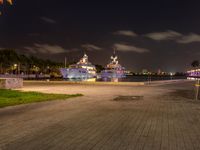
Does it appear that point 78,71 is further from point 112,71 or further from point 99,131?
point 99,131

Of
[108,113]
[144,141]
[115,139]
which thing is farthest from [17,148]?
[108,113]

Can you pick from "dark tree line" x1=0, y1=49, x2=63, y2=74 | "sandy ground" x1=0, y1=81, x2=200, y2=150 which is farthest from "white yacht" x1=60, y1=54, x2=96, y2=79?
"sandy ground" x1=0, y1=81, x2=200, y2=150

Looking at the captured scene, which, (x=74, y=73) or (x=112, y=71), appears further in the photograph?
(x=112, y=71)

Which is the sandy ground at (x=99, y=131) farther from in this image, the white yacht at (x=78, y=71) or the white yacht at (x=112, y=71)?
the white yacht at (x=112, y=71)

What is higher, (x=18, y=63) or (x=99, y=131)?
(x=18, y=63)

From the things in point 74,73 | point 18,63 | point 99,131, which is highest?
point 18,63

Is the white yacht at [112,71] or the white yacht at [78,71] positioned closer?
the white yacht at [78,71]

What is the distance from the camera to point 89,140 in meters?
7.38

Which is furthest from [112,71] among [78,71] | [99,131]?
[99,131]

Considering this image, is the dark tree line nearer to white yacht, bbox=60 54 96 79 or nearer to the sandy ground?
white yacht, bbox=60 54 96 79

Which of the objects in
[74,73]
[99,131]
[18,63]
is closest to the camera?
[99,131]

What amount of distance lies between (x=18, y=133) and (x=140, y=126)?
3954 mm

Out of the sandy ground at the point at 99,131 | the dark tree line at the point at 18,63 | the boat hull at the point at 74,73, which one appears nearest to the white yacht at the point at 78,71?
the boat hull at the point at 74,73

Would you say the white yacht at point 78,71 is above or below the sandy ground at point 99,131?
above
